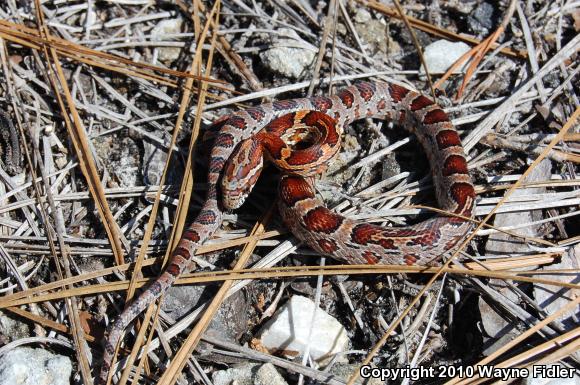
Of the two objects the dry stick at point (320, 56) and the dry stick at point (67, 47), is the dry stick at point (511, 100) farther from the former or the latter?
the dry stick at point (67, 47)

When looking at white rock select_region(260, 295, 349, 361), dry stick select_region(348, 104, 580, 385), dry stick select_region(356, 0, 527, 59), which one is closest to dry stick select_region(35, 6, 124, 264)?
white rock select_region(260, 295, 349, 361)

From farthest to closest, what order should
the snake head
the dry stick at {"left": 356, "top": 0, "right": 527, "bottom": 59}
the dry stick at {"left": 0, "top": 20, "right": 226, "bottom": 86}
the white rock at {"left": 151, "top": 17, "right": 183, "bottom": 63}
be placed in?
the dry stick at {"left": 356, "top": 0, "right": 527, "bottom": 59} < the white rock at {"left": 151, "top": 17, "right": 183, "bottom": 63} < the dry stick at {"left": 0, "top": 20, "right": 226, "bottom": 86} < the snake head

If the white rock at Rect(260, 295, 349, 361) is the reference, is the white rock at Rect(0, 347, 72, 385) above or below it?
below

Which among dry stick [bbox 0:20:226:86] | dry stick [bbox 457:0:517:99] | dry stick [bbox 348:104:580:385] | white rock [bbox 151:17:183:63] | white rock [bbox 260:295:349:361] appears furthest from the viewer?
white rock [bbox 151:17:183:63]

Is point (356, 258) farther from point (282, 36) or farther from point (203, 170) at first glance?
point (282, 36)

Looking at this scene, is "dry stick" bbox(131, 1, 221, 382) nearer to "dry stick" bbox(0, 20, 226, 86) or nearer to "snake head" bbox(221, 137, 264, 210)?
"dry stick" bbox(0, 20, 226, 86)

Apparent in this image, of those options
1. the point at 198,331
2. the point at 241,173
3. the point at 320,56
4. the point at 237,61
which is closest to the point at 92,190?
the point at 241,173
